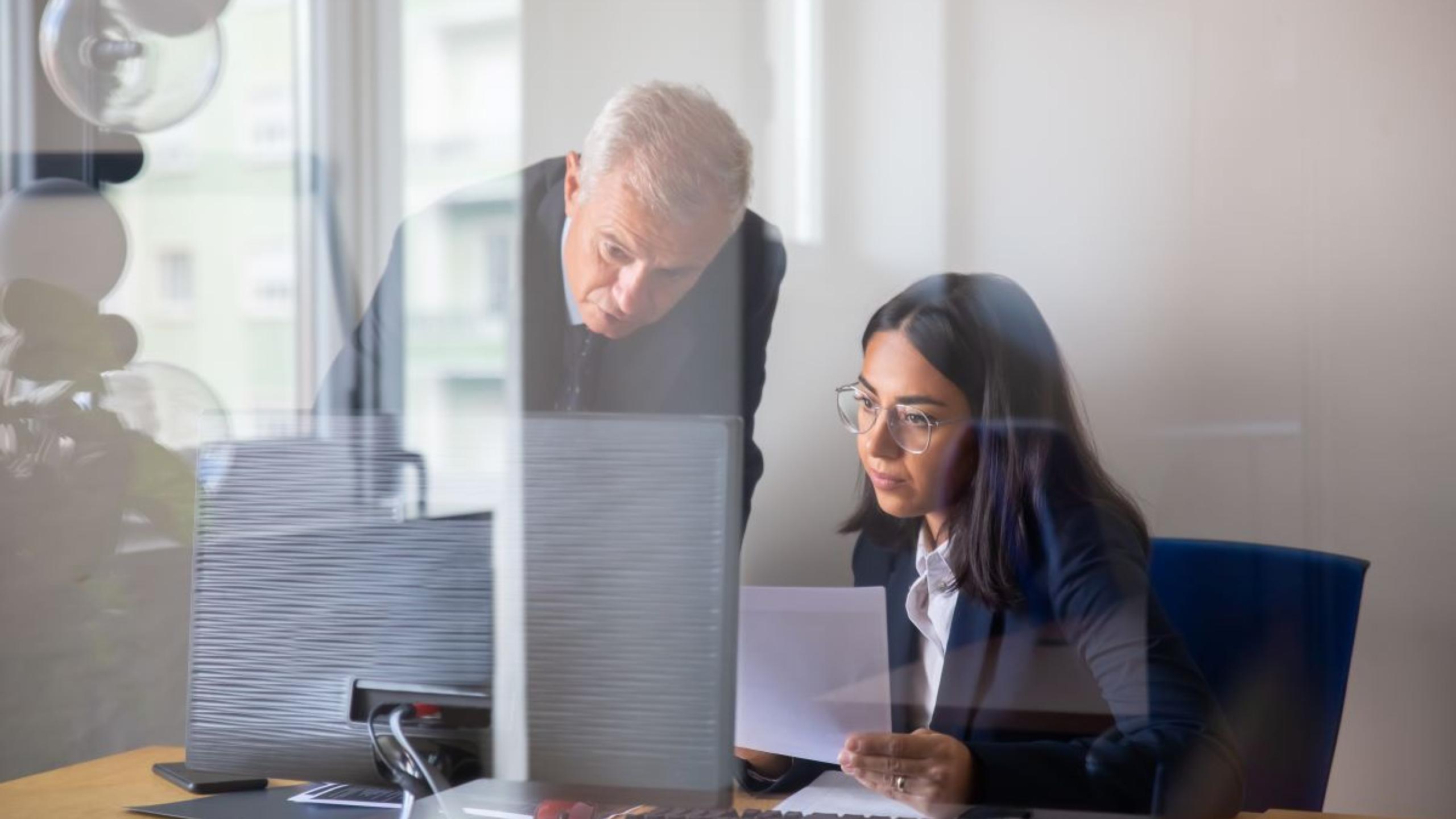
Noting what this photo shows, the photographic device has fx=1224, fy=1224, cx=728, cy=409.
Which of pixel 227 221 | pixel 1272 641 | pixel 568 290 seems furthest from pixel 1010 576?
pixel 227 221

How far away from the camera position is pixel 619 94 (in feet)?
5.45

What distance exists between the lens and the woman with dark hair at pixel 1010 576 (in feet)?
4.81

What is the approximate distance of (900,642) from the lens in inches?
60.2

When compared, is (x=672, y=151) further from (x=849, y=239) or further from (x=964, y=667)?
(x=964, y=667)

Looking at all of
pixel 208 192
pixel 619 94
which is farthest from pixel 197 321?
pixel 619 94

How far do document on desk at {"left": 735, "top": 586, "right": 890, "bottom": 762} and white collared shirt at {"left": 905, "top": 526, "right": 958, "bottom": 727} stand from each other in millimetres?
130

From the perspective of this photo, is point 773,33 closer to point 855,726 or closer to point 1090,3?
point 1090,3

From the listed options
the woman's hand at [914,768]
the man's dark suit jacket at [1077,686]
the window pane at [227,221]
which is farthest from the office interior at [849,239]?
the woman's hand at [914,768]

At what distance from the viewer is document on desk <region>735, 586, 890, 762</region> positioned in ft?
3.98

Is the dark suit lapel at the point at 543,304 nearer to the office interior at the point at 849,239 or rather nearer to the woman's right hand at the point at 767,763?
the office interior at the point at 849,239

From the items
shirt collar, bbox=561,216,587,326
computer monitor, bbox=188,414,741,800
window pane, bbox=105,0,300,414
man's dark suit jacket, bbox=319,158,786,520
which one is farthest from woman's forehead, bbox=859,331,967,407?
window pane, bbox=105,0,300,414

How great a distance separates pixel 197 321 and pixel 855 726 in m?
1.17

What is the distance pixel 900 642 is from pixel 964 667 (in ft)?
0.28

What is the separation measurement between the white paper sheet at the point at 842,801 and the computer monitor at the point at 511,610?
0.36 metres
